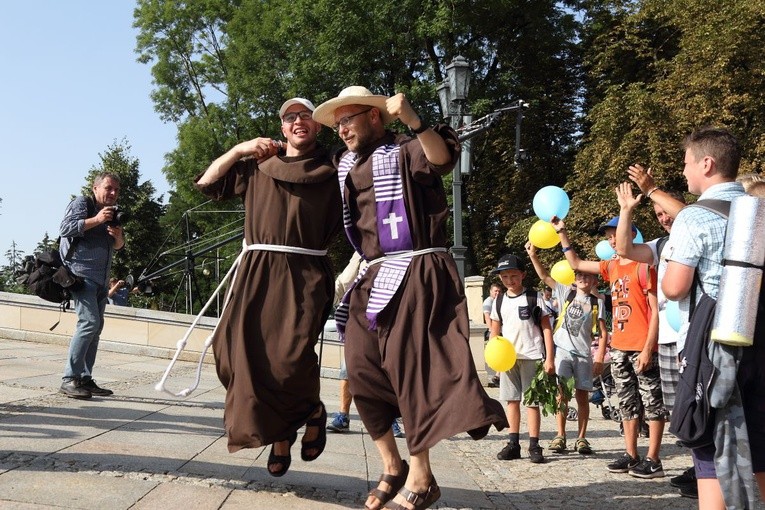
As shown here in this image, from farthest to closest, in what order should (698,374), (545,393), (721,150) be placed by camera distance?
(545,393) < (721,150) < (698,374)

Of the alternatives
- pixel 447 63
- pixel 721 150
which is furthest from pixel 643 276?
pixel 447 63

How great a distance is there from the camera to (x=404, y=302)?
13.3ft

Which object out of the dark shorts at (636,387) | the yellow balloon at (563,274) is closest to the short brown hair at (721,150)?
the dark shorts at (636,387)

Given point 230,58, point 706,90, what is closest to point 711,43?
point 706,90

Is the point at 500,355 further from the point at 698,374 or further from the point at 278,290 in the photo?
the point at 698,374

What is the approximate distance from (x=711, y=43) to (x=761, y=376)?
58.7 ft

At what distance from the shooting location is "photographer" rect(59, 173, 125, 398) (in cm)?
715

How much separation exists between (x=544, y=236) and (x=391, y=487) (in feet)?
10.0

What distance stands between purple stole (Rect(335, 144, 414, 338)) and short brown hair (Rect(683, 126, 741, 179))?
1417mm

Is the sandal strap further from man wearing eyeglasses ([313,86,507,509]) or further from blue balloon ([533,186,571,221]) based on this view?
blue balloon ([533,186,571,221])

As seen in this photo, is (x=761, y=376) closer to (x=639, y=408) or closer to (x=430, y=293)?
(x=430, y=293)

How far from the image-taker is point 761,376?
3418 mm

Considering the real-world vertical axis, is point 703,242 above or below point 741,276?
above

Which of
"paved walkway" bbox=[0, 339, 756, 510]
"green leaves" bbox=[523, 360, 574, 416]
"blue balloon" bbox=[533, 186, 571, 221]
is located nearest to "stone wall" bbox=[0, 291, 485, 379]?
"paved walkway" bbox=[0, 339, 756, 510]
